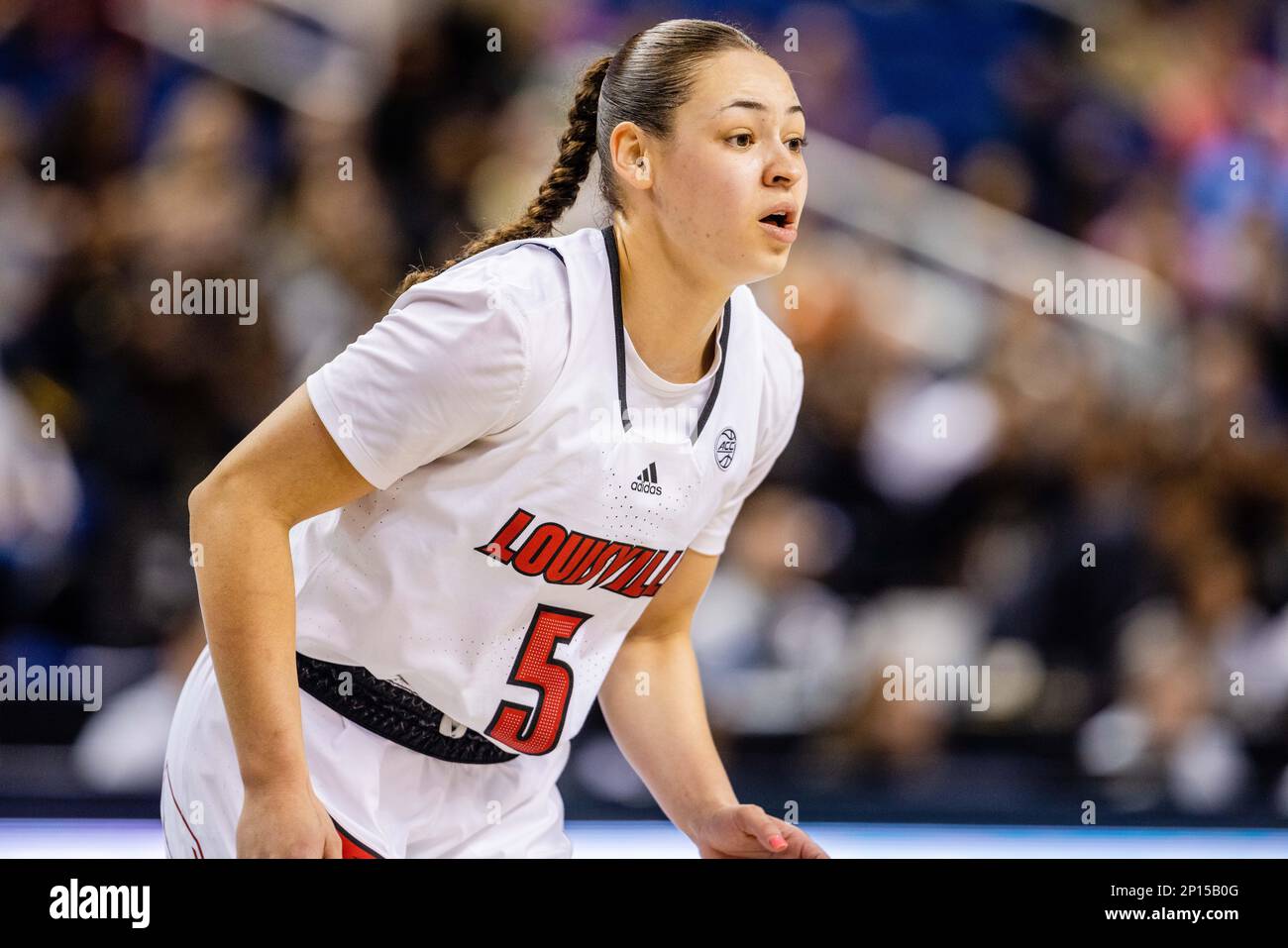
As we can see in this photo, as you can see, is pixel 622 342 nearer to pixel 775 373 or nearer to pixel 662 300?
pixel 662 300

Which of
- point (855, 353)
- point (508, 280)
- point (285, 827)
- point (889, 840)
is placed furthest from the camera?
point (855, 353)

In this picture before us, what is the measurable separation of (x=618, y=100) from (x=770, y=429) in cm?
44

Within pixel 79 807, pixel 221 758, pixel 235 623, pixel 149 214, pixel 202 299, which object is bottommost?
pixel 79 807

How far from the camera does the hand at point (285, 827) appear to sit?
134cm

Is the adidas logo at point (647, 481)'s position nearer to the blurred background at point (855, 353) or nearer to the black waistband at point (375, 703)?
the black waistband at point (375, 703)

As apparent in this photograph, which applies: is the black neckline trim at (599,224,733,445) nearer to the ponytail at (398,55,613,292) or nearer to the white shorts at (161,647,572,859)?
the ponytail at (398,55,613,292)

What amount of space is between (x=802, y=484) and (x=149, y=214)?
1670 mm

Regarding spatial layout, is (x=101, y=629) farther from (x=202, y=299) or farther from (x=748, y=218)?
(x=748, y=218)

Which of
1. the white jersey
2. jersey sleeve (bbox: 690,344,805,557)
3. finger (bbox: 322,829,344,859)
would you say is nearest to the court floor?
jersey sleeve (bbox: 690,344,805,557)

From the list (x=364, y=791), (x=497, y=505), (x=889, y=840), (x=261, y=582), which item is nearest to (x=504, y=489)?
(x=497, y=505)

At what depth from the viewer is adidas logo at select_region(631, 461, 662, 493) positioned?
155 cm

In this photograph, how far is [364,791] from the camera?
1563mm
